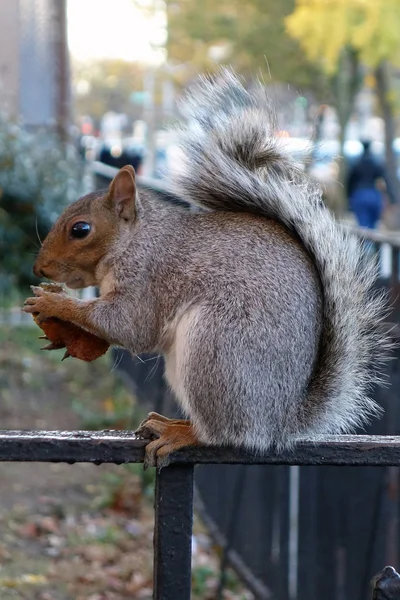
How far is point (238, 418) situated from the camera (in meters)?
1.96

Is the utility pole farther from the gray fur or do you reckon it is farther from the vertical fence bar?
the vertical fence bar

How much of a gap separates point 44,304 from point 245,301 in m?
0.40

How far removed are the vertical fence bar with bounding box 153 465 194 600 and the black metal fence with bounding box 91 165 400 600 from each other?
147 cm

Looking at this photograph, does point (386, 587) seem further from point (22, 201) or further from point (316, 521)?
point (22, 201)

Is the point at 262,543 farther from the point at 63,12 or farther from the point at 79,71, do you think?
the point at 79,71

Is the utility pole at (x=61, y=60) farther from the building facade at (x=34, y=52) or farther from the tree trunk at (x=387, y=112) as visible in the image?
the tree trunk at (x=387, y=112)

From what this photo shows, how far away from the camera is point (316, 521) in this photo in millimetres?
4035

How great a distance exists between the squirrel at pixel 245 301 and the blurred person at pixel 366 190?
A: 41.3ft

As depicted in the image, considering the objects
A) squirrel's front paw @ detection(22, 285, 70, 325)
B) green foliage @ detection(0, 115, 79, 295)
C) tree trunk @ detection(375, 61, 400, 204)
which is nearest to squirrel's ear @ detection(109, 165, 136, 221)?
squirrel's front paw @ detection(22, 285, 70, 325)

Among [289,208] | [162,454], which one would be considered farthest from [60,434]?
[289,208]

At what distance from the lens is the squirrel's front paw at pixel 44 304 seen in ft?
6.49

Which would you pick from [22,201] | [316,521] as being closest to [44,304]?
[316,521]

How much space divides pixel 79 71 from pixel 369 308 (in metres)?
46.4

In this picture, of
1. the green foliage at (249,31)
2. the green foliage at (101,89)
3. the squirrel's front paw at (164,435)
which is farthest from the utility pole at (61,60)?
the green foliage at (101,89)
